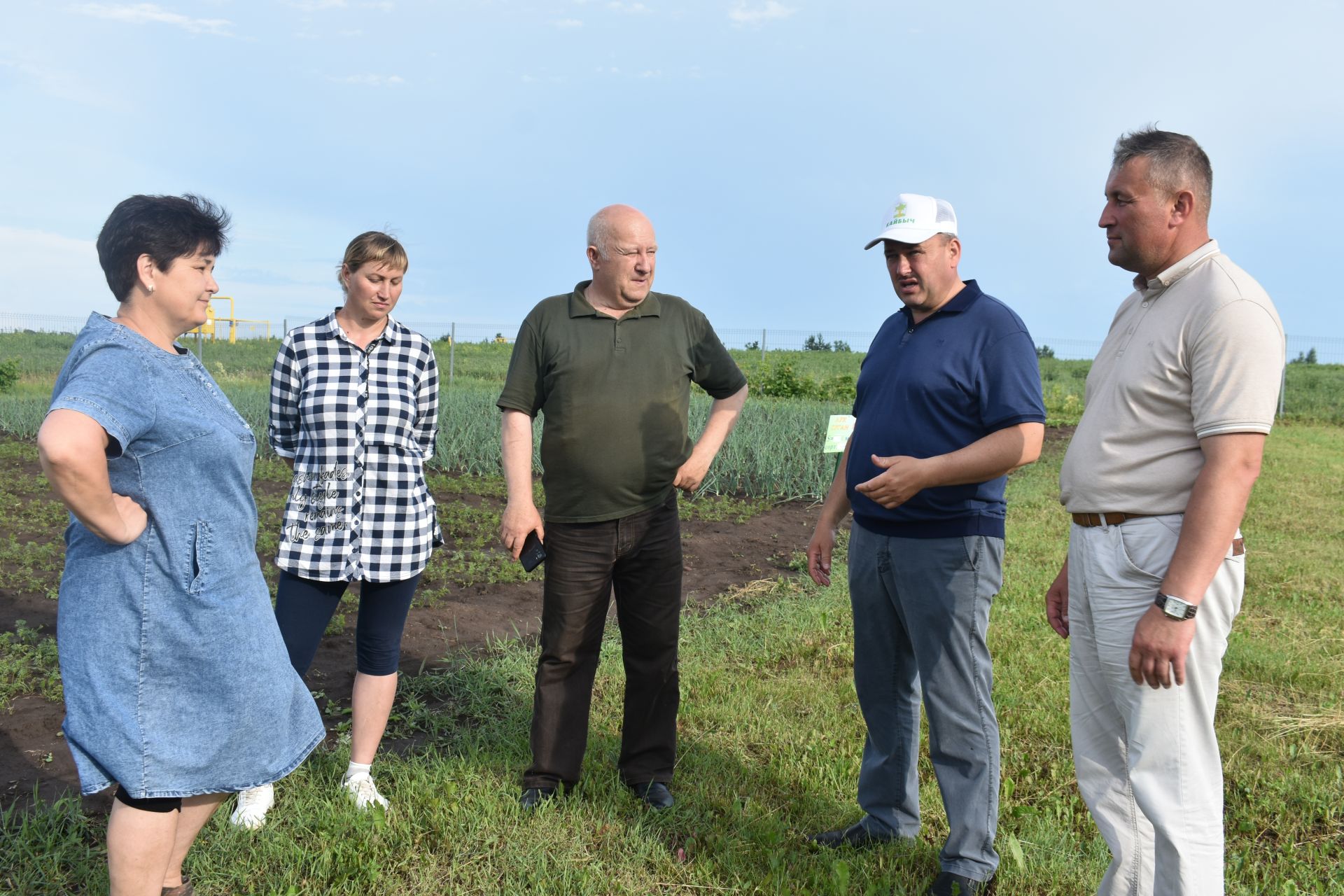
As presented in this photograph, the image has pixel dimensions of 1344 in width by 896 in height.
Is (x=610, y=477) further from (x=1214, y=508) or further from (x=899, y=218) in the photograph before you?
(x=1214, y=508)

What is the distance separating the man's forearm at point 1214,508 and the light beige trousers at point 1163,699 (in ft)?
0.34

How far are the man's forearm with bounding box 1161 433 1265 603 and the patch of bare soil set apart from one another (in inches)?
133

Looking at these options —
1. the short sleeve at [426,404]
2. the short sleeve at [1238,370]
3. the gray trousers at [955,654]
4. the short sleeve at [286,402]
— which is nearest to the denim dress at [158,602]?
the short sleeve at [286,402]

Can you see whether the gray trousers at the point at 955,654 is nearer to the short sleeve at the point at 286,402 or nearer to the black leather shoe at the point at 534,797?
the black leather shoe at the point at 534,797

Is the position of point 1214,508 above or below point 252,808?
above

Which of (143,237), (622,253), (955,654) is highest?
Result: (622,253)

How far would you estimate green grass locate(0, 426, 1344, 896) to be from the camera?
2.86 m

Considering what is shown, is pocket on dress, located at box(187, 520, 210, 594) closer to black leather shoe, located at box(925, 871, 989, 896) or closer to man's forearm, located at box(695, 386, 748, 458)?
man's forearm, located at box(695, 386, 748, 458)

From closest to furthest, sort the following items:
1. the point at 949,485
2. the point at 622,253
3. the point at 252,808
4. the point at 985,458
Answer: the point at 985,458, the point at 949,485, the point at 252,808, the point at 622,253

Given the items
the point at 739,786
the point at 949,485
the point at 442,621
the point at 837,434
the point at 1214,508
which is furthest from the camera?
the point at 837,434

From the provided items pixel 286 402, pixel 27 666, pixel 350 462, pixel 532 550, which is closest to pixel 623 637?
pixel 532 550

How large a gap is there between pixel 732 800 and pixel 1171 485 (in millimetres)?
1939

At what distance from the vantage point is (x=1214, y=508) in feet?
6.41

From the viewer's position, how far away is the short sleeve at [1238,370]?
6.40 ft
